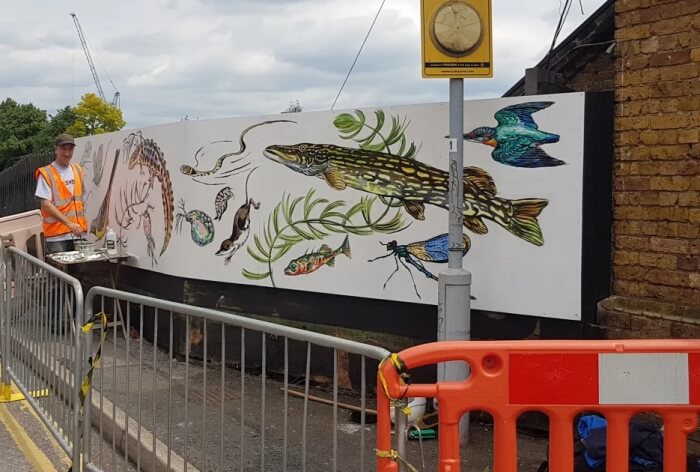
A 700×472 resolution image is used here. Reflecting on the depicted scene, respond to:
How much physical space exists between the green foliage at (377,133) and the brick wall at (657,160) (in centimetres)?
156

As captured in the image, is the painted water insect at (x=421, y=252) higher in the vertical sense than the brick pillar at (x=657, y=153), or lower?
lower

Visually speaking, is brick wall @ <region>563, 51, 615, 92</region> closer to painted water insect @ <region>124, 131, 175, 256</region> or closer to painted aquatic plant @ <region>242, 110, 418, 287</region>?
painted aquatic plant @ <region>242, 110, 418, 287</region>

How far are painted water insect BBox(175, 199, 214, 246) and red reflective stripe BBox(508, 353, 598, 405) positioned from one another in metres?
4.69

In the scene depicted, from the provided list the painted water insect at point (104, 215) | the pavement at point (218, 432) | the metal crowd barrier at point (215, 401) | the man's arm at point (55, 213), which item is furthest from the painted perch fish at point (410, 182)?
the painted water insect at point (104, 215)

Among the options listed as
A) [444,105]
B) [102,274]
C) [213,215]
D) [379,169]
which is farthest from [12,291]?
[444,105]

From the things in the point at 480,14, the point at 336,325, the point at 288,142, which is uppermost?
the point at 480,14

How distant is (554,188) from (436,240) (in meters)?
0.99

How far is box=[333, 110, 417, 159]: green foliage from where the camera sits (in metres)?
5.39

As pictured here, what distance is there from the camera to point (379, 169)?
18.2 feet

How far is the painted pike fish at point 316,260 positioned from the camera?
5.82 meters

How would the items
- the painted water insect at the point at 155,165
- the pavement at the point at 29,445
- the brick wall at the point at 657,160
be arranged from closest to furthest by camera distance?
the brick wall at the point at 657,160
the pavement at the point at 29,445
the painted water insect at the point at 155,165

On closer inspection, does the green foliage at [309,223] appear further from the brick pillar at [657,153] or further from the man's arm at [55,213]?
the man's arm at [55,213]

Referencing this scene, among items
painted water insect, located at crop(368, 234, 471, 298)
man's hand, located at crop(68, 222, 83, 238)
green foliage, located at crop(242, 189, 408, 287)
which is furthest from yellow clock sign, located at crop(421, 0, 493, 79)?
man's hand, located at crop(68, 222, 83, 238)

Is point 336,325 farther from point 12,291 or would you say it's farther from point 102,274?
point 102,274
